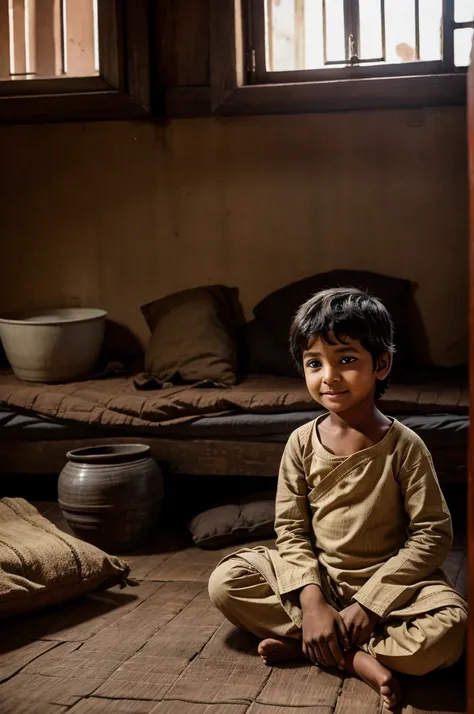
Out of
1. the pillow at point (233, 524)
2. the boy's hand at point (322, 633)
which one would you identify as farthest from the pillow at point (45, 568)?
the boy's hand at point (322, 633)

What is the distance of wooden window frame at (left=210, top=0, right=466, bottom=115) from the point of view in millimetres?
3879

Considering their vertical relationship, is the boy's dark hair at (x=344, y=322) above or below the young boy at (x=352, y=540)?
above

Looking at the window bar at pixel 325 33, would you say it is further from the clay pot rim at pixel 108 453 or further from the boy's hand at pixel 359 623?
the boy's hand at pixel 359 623

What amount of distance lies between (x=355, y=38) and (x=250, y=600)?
2.73 m

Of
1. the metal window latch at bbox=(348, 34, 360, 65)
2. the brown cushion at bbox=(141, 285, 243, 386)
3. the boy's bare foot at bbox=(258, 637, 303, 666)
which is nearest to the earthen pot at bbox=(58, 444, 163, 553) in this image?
the brown cushion at bbox=(141, 285, 243, 386)

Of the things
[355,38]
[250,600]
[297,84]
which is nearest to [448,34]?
[355,38]

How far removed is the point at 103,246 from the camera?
4520 millimetres

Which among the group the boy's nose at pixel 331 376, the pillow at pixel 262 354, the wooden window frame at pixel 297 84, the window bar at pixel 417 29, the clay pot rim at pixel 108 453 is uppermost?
the window bar at pixel 417 29

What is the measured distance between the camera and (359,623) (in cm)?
216

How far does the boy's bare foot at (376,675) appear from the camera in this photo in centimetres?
206

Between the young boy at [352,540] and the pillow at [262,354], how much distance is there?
164 centimetres

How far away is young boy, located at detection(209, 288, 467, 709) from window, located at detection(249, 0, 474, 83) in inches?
78.5

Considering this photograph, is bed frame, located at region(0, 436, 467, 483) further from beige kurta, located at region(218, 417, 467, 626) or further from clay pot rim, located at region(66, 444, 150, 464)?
beige kurta, located at region(218, 417, 467, 626)

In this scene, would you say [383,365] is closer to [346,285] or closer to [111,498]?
[111,498]
